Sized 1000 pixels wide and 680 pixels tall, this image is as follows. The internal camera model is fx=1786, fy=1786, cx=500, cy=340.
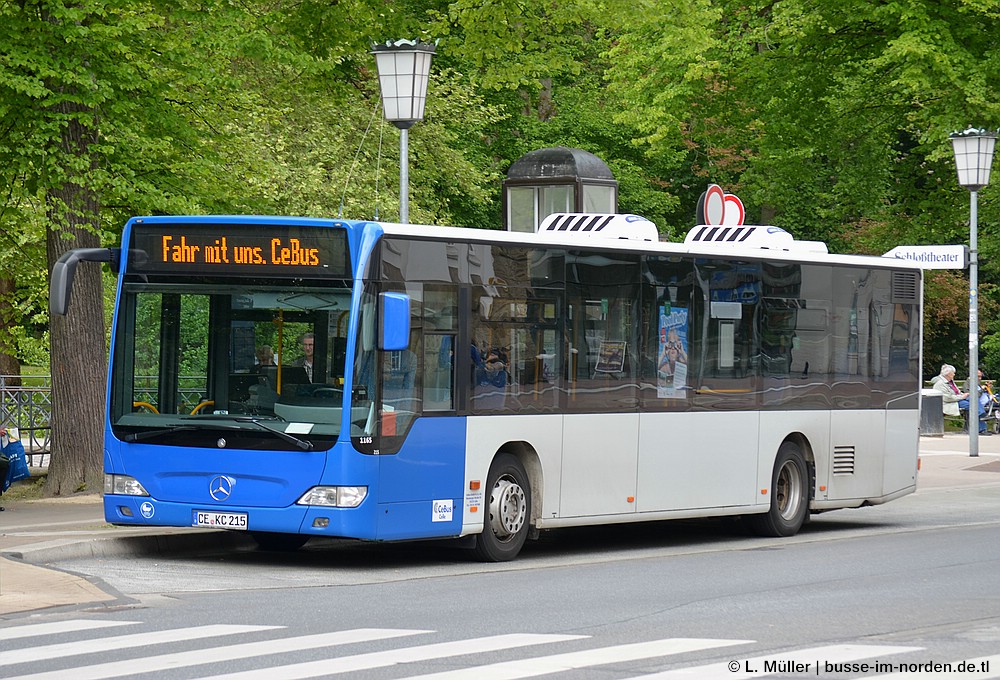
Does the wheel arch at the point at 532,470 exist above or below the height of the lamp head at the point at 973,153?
below

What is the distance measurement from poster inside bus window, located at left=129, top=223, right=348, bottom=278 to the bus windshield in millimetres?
106

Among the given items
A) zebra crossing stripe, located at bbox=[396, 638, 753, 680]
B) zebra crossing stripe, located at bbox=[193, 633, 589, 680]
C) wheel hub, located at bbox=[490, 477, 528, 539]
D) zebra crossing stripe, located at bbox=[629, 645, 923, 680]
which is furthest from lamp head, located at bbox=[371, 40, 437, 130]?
zebra crossing stripe, located at bbox=[629, 645, 923, 680]

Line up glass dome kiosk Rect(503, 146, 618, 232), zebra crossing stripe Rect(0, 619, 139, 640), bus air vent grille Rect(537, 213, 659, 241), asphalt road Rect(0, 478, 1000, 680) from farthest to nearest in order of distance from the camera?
1. glass dome kiosk Rect(503, 146, 618, 232)
2. bus air vent grille Rect(537, 213, 659, 241)
3. zebra crossing stripe Rect(0, 619, 139, 640)
4. asphalt road Rect(0, 478, 1000, 680)

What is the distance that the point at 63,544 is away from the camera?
1498 centimetres

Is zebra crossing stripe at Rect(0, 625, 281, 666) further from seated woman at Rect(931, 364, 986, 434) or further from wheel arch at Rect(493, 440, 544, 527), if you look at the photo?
seated woman at Rect(931, 364, 986, 434)

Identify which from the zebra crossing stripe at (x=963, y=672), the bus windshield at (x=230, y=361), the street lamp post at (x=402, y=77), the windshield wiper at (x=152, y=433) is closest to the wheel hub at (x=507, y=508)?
the bus windshield at (x=230, y=361)

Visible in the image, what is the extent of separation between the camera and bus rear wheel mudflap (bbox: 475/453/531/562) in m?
15.7

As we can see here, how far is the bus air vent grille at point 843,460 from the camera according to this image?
20297 millimetres

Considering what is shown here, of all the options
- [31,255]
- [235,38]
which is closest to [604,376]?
[235,38]

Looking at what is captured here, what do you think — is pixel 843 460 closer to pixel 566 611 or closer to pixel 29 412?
pixel 566 611

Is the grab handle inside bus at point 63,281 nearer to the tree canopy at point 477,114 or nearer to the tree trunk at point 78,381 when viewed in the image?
the tree canopy at point 477,114

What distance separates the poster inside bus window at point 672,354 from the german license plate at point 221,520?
15.7 feet

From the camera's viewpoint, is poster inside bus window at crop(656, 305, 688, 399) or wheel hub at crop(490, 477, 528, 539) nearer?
wheel hub at crop(490, 477, 528, 539)

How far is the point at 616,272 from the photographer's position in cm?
1714
